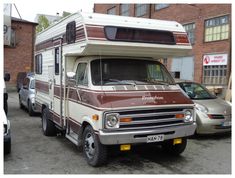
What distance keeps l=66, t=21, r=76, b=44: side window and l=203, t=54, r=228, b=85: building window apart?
15.3 metres

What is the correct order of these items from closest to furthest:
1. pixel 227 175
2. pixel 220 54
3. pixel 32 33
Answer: pixel 227 175 < pixel 220 54 < pixel 32 33

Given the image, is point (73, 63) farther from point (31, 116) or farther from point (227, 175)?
point (31, 116)

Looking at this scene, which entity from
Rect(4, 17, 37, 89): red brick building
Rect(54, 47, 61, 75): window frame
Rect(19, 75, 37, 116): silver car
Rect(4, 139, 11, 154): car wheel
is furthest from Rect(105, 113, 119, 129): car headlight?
Rect(4, 17, 37, 89): red brick building

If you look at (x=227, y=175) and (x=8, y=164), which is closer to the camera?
(x=227, y=175)

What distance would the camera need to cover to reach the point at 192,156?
21.2 feet

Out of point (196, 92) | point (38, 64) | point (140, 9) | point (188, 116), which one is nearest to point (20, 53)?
point (140, 9)

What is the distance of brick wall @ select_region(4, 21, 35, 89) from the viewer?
88.0ft

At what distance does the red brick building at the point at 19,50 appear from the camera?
1054 inches

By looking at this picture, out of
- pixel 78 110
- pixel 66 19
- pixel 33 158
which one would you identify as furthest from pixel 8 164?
pixel 66 19

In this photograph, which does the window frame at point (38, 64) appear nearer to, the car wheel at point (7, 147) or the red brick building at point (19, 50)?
the car wheel at point (7, 147)

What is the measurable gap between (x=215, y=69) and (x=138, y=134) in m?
16.7

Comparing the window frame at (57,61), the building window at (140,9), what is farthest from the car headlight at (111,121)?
the building window at (140,9)

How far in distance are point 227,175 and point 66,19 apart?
4567 millimetres

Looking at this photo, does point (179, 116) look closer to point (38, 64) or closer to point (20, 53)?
point (38, 64)
